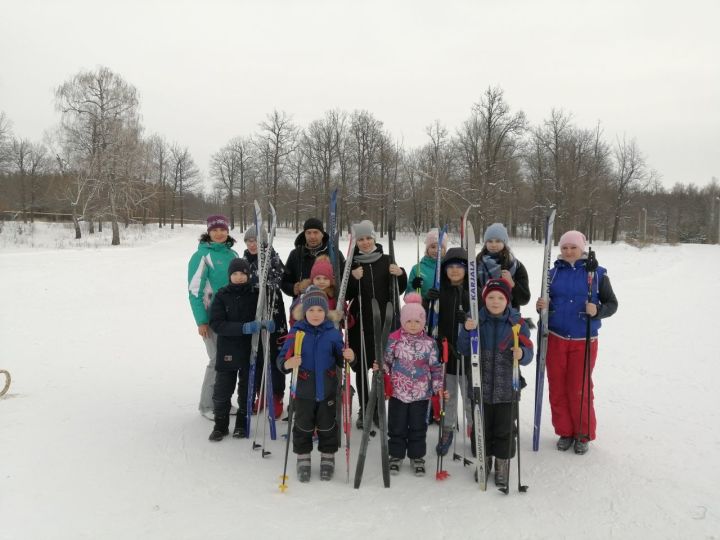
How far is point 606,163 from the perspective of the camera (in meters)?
40.8

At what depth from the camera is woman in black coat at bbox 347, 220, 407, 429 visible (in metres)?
4.22

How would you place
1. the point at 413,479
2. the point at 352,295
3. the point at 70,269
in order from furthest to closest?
the point at 70,269 < the point at 352,295 < the point at 413,479

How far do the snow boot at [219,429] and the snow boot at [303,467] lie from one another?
1.01 m

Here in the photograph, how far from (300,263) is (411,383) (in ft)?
5.75

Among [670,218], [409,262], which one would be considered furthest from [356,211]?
[670,218]

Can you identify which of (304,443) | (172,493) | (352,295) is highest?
(352,295)

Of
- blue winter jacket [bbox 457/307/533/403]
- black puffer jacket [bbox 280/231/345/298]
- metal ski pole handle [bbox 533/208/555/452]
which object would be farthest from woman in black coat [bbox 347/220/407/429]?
metal ski pole handle [bbox 533/208/555/452]

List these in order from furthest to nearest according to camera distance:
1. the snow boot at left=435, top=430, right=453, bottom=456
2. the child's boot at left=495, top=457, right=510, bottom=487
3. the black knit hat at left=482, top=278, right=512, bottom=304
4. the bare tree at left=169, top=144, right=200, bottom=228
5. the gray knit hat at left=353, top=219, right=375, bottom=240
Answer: the bare tree at left=169, top=144, right=200, bottom=228, the gray knit hat at left=353, top=219, right=375, bottom=240, the snow boot at left=435, top=430, right=453, bottom=456, the black knit hat at left=482, top=278, right=512, bottom=304, the child's boot at left=495, top=457, right=510, bottom=487

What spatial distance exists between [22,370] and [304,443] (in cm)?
488

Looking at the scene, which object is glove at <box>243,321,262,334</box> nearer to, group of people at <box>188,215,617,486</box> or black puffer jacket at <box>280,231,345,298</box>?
group of people at <box>188,215,617,486</box>

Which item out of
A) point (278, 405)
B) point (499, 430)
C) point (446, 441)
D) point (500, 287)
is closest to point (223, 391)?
point (278, 405)

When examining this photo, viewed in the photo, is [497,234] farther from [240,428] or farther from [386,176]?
[386,176]

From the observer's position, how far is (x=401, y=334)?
142 inches

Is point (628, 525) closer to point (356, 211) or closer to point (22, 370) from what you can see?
point (22, 370)
